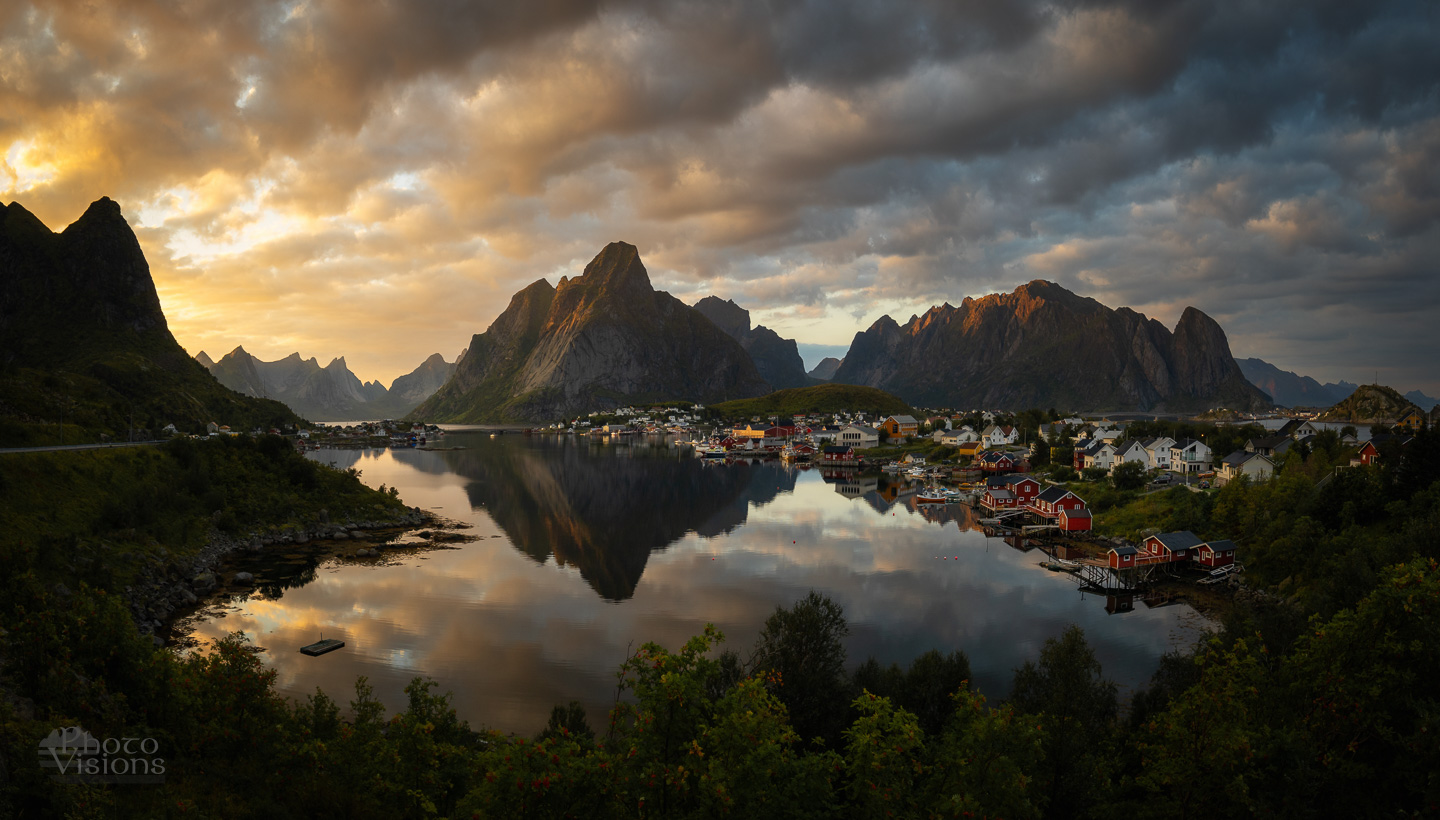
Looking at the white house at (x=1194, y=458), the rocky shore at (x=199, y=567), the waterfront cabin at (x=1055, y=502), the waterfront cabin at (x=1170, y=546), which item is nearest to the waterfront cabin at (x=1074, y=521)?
the waterfront cabin at (x=1055, y=502)

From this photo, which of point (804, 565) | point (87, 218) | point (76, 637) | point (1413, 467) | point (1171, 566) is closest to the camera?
point (76, 637)

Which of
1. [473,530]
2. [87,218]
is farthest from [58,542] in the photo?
[87,218]

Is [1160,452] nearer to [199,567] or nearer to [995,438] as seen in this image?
[995,438]

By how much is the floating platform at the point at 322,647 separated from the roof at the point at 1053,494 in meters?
52.7

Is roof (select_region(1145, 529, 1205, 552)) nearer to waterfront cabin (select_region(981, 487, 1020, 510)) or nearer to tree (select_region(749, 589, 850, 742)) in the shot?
waterfront cabin (select_region(981, 487, 1020, 510))

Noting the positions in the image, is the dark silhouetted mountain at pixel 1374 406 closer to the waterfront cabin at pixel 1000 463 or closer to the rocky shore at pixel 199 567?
the waterfront cabin at pixel 1000 463

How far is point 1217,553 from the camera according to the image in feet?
134

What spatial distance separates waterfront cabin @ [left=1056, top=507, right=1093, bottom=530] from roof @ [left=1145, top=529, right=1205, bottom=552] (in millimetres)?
12244

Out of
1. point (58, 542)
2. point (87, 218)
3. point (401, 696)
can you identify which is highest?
point (87, 218)

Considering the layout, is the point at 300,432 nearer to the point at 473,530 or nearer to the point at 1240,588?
the point at 473,530

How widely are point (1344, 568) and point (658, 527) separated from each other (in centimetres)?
4487

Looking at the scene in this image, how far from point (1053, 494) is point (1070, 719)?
1836 inches

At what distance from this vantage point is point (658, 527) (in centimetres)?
5903

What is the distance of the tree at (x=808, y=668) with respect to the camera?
62.1 feet
